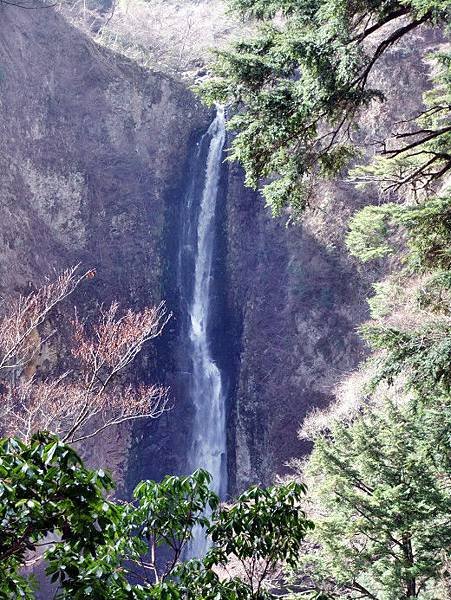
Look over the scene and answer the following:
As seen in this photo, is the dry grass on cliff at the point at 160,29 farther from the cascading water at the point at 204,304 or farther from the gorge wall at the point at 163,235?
the cascading water at the point at 204,304

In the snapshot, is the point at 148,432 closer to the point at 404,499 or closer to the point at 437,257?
the point at 404,499

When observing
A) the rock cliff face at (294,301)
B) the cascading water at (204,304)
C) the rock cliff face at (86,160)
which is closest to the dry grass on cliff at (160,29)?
the rock cliff face at (86,160)

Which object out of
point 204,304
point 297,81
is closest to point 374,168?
point 297,81

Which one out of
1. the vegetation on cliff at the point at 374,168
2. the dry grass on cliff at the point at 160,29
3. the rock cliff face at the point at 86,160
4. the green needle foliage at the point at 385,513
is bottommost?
the green needle foliage at the point at 385,513

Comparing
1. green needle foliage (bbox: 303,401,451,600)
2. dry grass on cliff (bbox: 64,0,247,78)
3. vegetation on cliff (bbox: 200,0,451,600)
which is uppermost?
dry grass on cliff (bbox: 64,0,247,78)

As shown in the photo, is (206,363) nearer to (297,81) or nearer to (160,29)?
(297,81)

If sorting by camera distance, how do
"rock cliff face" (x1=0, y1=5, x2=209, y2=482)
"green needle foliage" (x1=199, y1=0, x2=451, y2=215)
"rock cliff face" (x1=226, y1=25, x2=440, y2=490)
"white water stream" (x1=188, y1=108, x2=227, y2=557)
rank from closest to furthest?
"green needle foliage" (x1=199, y1=0, x2=451, y2=215)
"rock cliff face" (x1=0, y1=5, x2=209, y2=482)
"white water stream" (x1=188, y1=108, x2=227, y2=557)
"rock cliff face" (x1=226, y1=25, x2=440, y2=490)

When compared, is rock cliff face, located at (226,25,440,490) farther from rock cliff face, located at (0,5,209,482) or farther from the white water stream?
rock cliff face, located at (0,5,209,482)

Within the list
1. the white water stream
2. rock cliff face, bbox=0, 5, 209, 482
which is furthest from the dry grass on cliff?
the white water stream
